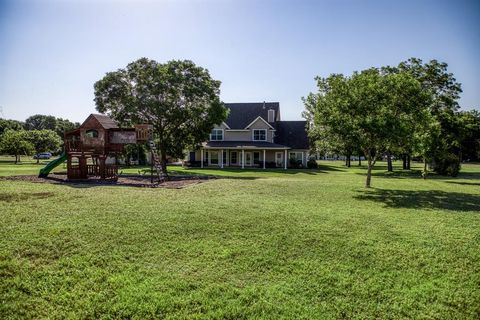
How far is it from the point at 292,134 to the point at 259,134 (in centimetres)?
583

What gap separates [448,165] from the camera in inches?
1415

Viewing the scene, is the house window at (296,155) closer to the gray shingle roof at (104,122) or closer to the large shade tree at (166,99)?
the large shade tree at (166,99)

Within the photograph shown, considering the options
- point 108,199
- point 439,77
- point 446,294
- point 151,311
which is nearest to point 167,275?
point 151,311

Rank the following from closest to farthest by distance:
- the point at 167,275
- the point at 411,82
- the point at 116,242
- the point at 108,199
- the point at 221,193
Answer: the point at 167,275
the point at 116,242
the point at 108,199
the point at 221,193
the point at 411,82

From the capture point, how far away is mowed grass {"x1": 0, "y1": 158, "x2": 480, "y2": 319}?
589 centimetres

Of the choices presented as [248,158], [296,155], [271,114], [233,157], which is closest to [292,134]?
[296,155]

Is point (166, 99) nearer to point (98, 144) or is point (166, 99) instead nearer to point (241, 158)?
point (98, 144)

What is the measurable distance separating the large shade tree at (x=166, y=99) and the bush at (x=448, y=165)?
25.8m

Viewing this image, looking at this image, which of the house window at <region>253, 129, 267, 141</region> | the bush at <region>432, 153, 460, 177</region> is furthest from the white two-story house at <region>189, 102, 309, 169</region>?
the bush at <region>432, 153, 460, 177</region>

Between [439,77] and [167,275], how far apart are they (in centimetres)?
4282

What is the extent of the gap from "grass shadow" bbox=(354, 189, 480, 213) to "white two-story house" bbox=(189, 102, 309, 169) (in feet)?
85.6

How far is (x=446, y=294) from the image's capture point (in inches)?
253

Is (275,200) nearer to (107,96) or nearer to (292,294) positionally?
(292,294)

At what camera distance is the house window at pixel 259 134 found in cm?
4725
